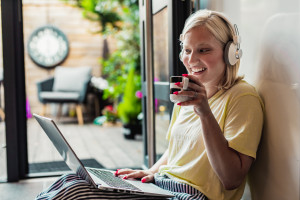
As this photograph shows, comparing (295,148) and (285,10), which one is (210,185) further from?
(285,10)

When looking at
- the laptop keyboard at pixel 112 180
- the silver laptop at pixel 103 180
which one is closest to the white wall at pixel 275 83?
the silver laptop at pixel 103 180

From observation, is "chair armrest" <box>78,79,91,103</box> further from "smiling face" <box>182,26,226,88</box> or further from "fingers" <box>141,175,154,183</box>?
"smiling face" <box>182,26,226,88</box>

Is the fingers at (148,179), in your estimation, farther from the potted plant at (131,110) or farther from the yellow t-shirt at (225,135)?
the potted plant at (131,110)

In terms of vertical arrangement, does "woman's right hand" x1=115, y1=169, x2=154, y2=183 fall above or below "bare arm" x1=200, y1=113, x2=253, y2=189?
below

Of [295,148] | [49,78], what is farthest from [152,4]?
[49,78]

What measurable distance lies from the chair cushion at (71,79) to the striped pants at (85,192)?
5.02 m

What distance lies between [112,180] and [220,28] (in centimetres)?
66

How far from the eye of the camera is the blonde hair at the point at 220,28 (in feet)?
3.98

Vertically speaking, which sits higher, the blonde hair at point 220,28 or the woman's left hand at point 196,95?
the blonde hair at point 220,28

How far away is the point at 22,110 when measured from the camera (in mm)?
2664

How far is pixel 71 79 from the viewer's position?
6.28m

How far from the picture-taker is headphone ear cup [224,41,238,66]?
3.95 ft

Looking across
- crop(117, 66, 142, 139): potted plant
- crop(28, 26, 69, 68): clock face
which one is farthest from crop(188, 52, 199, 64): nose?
crop(28, 26, 69, 68): clock face

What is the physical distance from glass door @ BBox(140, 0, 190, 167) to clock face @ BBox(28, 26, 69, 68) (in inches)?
180
